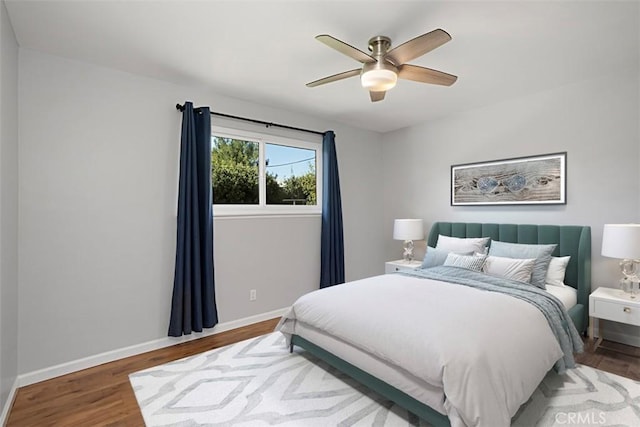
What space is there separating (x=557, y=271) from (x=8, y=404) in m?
4.53

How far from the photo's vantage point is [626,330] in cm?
299

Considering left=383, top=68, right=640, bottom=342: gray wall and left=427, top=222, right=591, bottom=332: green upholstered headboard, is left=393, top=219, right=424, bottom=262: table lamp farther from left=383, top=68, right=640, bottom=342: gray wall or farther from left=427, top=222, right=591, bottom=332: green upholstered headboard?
left=427, top=222, right=591, bottom=332: green upholstered headboard

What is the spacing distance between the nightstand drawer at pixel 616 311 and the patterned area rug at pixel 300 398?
19.6 inches

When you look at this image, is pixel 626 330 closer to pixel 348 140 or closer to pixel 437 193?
pixel 437 193

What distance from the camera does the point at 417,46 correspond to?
200 cm

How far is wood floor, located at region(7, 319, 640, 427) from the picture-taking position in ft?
6.75

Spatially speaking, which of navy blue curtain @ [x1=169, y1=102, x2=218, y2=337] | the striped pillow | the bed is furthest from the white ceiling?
the bed

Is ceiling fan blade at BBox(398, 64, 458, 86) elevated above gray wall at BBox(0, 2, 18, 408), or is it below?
above

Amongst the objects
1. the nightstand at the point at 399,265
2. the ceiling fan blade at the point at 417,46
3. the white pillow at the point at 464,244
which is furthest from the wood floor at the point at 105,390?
the ceiling fan blade at the point at 417,46

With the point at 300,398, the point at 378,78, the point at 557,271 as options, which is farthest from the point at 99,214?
the point at 557,271

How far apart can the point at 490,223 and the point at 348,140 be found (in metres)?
2.21

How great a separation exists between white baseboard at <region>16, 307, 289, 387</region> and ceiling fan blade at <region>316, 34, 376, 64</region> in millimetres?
2942

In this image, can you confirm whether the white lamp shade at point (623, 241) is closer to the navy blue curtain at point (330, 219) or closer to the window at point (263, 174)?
the navy blue curtain at point (330, 219)

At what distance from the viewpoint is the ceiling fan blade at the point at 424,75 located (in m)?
2.29
